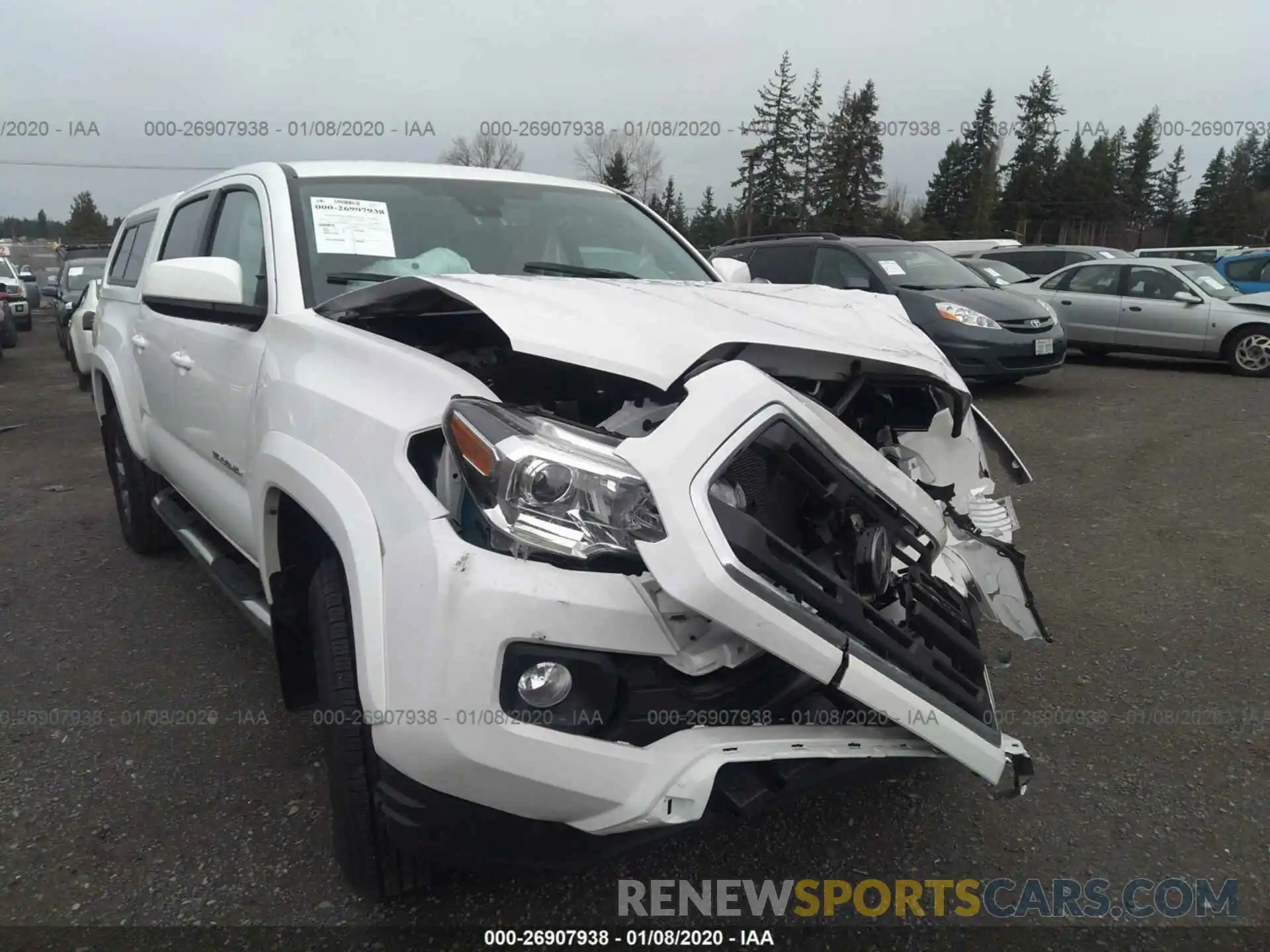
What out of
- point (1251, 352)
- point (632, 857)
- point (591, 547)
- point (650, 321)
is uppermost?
point (650, 321)

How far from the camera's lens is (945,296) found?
30.1 feet

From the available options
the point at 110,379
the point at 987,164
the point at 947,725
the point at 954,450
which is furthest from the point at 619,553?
the point at 987,164

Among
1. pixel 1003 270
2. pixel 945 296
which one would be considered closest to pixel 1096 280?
pixel 1003 270

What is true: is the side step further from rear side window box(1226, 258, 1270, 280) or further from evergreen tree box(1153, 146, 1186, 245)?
evergreen tree box(1153, 146, 1186, 245)

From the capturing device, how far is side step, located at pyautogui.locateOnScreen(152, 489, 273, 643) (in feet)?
8.40

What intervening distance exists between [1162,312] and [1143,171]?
56924 millimetres

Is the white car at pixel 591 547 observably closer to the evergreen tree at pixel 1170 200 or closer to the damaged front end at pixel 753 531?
the damaged front end at pixel 753 531

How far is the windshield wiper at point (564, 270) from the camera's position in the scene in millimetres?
2949

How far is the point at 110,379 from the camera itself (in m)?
4.32

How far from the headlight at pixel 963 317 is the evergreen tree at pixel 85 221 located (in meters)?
61.5

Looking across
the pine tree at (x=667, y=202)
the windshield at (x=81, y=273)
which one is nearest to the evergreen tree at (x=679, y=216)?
the pine tree at (x=667, y=202)

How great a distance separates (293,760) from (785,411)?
6.46ft

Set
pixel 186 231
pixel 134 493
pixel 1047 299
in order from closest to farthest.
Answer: pixel 186 231
pixel 134 493
pixel 1047 299

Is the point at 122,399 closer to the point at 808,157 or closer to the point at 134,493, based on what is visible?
the point at 134,493
